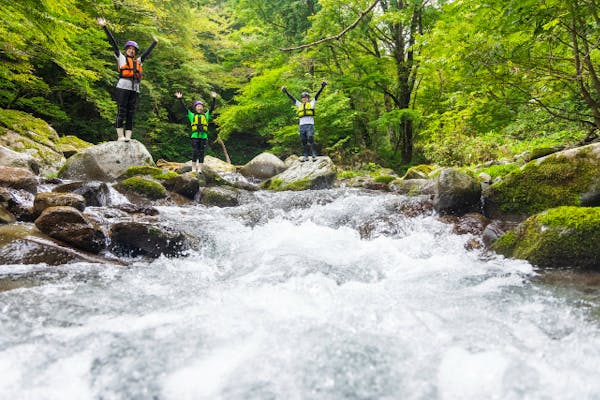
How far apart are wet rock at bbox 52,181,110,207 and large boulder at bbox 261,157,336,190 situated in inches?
197

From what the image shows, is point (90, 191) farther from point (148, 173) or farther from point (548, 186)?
point (548, 186)

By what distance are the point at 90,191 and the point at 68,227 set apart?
226 centimetres

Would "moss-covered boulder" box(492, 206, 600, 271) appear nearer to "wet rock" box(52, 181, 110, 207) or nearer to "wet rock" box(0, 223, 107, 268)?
"wet rock" box(0, 223, 107, 268)

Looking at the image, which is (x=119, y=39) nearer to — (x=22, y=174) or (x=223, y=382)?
(x=22, y=174)

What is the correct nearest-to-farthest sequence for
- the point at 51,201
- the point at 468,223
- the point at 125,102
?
the point at 51,201
the point at 468,223
the point at 125,102

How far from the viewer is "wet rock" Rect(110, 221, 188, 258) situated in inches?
189

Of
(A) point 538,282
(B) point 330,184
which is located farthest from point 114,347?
(B) point 330,184

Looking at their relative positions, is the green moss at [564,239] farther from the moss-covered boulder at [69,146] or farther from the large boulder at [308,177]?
the moss-covered boulder at [69,146]

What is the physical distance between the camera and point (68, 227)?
14.5 feet

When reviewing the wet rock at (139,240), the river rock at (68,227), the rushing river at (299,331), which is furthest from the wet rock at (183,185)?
the rushing river at (299,331)

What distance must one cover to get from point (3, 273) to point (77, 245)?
874 mm

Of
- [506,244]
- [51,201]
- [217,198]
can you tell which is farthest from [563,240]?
[217,198]

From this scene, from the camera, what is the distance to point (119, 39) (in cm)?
1600

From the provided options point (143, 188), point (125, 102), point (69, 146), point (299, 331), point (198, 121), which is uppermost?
point (125, 102)
